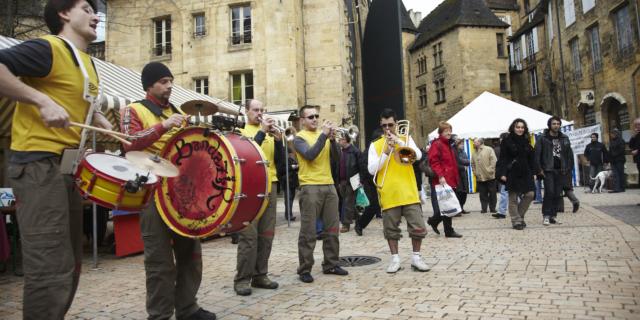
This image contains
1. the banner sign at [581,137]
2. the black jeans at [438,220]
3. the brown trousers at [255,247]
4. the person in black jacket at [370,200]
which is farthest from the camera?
the banner sign at [581,137]

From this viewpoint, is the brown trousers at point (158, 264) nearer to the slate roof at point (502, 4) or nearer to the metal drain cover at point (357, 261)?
the metal drain cover at point (357, 261)

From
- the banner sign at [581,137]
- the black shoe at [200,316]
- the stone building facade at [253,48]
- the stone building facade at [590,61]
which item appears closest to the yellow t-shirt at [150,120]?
the black shoe at [200,316]

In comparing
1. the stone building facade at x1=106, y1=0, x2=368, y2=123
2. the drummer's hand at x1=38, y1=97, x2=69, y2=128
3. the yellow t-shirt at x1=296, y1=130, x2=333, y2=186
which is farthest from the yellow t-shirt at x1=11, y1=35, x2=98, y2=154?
the stone building facade at x1=106, y1=0, x2=368, y2=123

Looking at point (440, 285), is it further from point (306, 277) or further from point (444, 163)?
point (444, 163)

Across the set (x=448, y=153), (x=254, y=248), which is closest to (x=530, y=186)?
(x=448, y=153)

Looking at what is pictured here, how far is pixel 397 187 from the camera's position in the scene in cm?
527

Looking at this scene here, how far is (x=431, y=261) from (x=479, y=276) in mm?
1038

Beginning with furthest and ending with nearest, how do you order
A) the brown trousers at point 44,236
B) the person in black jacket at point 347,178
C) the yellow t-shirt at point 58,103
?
the person in black jacket at point 347,178 → the yellow t-shirt at point 58,103 → the brown trousers at point 44,236

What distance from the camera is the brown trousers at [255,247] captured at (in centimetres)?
455

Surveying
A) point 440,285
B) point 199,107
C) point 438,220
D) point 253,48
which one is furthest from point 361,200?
point 253,48

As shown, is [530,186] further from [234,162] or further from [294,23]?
[294,23]

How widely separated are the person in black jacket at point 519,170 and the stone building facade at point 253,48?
1282 cm

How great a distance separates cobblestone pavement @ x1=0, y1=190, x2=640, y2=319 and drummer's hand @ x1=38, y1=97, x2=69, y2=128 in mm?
2179

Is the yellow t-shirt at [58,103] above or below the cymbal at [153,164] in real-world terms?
above
